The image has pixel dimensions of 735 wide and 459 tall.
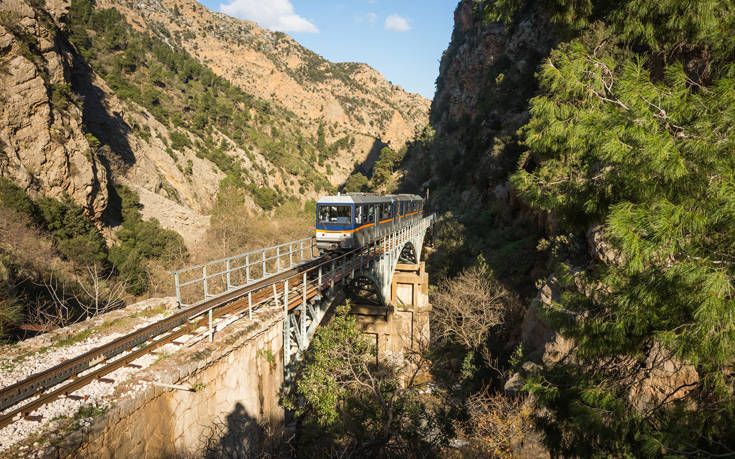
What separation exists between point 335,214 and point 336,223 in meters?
0.44

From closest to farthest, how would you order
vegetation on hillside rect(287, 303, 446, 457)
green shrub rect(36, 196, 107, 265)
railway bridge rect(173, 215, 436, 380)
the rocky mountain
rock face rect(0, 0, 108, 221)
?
vegetation on hillside rect(287, 303, 446, 457), railway bridge rect(173, 215, 436, 380), rock face rect(0, 0, 108, 221), green shrub rect(36, 196, 107, 265), the rocky mountain

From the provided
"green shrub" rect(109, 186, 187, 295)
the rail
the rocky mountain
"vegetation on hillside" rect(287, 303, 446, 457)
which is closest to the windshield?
the rail

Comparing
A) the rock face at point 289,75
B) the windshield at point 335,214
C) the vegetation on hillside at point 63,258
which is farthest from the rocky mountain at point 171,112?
the windshield at point 335,214

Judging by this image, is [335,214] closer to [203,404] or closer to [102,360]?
[203,404]

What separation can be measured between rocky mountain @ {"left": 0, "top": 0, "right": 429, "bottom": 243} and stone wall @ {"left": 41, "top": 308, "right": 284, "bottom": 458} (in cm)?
2274

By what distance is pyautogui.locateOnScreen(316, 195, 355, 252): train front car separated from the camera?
45.7 feet

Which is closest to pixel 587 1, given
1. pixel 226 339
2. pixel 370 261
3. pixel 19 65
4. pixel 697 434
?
pixel 697 434

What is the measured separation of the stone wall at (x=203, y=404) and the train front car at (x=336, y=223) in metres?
6.03

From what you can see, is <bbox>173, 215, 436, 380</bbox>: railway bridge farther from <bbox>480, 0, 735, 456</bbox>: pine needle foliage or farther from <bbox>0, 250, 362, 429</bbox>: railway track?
<bbox>480, 0, 735, 456</bbox>: pine needle foliage

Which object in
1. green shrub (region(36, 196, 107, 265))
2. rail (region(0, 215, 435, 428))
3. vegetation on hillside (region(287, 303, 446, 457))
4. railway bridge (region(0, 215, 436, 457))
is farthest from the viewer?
green shrub (region(36, 196, 107, 265))

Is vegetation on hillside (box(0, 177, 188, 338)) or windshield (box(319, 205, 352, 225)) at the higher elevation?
windshield (box(319, 205, 352, 225))

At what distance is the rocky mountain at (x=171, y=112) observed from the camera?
21547 millimetres

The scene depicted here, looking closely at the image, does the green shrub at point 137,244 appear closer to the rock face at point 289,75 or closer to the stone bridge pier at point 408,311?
the stone bridge pier at point 408,311

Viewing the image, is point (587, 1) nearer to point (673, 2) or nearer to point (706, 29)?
point (673, 2)
